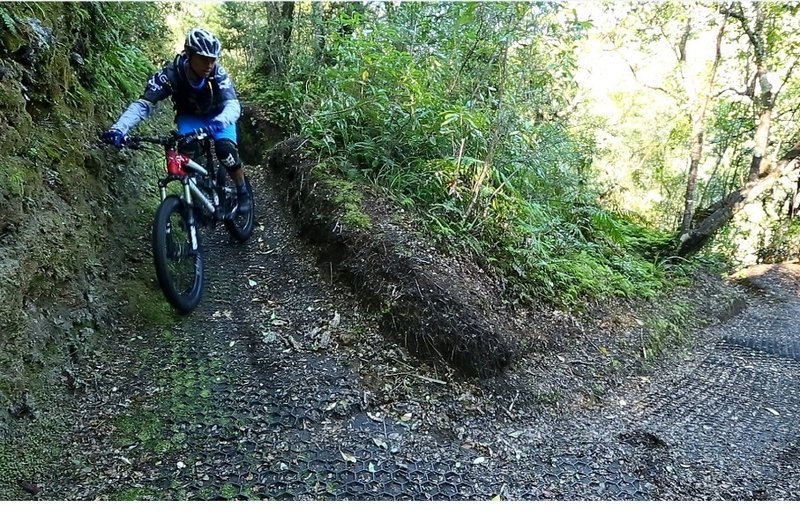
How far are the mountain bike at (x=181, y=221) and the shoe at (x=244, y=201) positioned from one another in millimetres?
528

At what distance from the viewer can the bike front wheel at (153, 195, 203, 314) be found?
332 centimetres

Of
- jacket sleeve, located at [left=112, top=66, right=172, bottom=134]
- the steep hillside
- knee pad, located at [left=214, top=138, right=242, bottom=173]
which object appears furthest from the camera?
knee pad, located at [left=214, top=138, right=242, bottom=173]

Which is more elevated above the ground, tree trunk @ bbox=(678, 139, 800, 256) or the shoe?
tree trunk @ bbox=(678, 139, 800, 256)

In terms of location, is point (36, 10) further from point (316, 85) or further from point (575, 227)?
point (575, 227)

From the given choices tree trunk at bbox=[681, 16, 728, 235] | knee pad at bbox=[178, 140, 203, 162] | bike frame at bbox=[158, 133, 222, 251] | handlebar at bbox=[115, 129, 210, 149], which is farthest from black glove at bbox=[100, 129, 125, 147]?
tree trunk at bbox=[681, 16, 728, 235]

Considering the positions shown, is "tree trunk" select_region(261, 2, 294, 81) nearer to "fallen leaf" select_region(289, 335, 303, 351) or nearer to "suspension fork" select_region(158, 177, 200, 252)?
"suspension fork" select_region(158, 177, 200, 252)

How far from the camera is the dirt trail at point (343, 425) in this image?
2.70 meters

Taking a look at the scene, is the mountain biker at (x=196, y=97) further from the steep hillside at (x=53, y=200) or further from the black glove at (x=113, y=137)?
the steep hillside at (x=53, y=200)

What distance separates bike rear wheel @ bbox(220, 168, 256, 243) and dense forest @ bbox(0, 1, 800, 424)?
2.64ft

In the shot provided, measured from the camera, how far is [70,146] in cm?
372

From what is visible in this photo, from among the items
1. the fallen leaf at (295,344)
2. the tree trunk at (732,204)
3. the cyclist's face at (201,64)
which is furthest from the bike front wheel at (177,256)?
the tree trunk at (732,204)

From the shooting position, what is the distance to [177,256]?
3561 mm

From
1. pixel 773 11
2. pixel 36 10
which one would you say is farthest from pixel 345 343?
pixel 773 11

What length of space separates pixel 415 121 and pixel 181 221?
2684 millimetres
